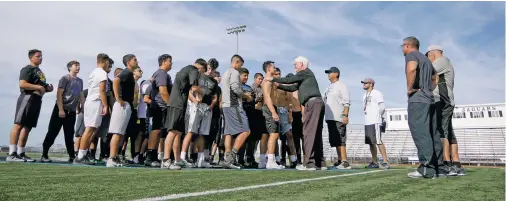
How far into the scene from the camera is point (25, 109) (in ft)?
19.7

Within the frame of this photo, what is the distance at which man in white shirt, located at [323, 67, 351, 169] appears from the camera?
22.9ft

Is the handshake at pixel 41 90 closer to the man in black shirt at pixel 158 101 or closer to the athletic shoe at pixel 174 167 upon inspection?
the man in black shirt at pixel 158 101

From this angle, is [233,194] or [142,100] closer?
Result: [233,194]

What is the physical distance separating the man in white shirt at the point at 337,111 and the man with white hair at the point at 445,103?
195 centimetres

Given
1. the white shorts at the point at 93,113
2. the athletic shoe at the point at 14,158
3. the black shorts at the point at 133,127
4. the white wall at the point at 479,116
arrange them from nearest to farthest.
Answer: the white shorts at the point at 93,113 → the athletic shoe at the point at 14,158 → the black shorts at the point at 133,127 → the white wall at the point at 479,116

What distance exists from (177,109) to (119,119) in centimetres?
103

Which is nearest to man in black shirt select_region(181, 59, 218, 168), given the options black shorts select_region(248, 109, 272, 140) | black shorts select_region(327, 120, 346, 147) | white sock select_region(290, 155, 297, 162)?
black shorts select_region(248, 109, 272, 140)

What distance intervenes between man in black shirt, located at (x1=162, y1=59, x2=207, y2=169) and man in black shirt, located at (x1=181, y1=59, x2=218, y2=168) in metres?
0.35

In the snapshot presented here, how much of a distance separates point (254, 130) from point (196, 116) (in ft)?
5.35

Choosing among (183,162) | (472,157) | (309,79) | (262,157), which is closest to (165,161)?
(183,162)

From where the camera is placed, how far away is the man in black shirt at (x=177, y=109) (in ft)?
16.9

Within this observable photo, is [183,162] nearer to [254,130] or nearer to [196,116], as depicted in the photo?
[196,116]

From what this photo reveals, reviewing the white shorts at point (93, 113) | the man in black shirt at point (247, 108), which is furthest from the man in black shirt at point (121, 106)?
the man in black shirt at point (247, 108)

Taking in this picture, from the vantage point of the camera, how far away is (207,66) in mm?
6691
